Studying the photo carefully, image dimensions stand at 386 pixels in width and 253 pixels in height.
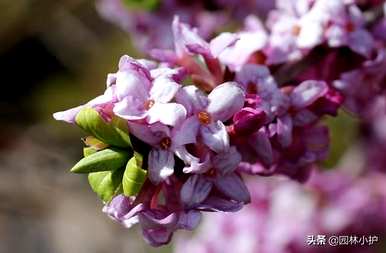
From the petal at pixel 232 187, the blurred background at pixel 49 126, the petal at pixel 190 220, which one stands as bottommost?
the blurred background at pixel 49 126

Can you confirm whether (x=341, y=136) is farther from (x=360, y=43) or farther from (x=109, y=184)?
(x=109, y=184)

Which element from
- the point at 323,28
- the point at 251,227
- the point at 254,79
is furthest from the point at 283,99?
the point at 251,227

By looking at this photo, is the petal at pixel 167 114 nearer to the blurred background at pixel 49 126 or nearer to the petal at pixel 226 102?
the petal at pixel 226 102

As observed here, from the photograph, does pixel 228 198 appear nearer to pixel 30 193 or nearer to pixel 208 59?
pixel 208 59

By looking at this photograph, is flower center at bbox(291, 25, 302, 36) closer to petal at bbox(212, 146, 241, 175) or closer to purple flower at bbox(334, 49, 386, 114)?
purple flower at bbox(334, 49, 386, 114)

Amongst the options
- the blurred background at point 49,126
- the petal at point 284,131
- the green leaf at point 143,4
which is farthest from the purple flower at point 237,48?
the blurred background at point 49,126

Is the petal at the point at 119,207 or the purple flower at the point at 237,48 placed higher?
the purple flower at the point at 237,48

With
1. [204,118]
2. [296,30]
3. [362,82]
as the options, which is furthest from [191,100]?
[362,82]
